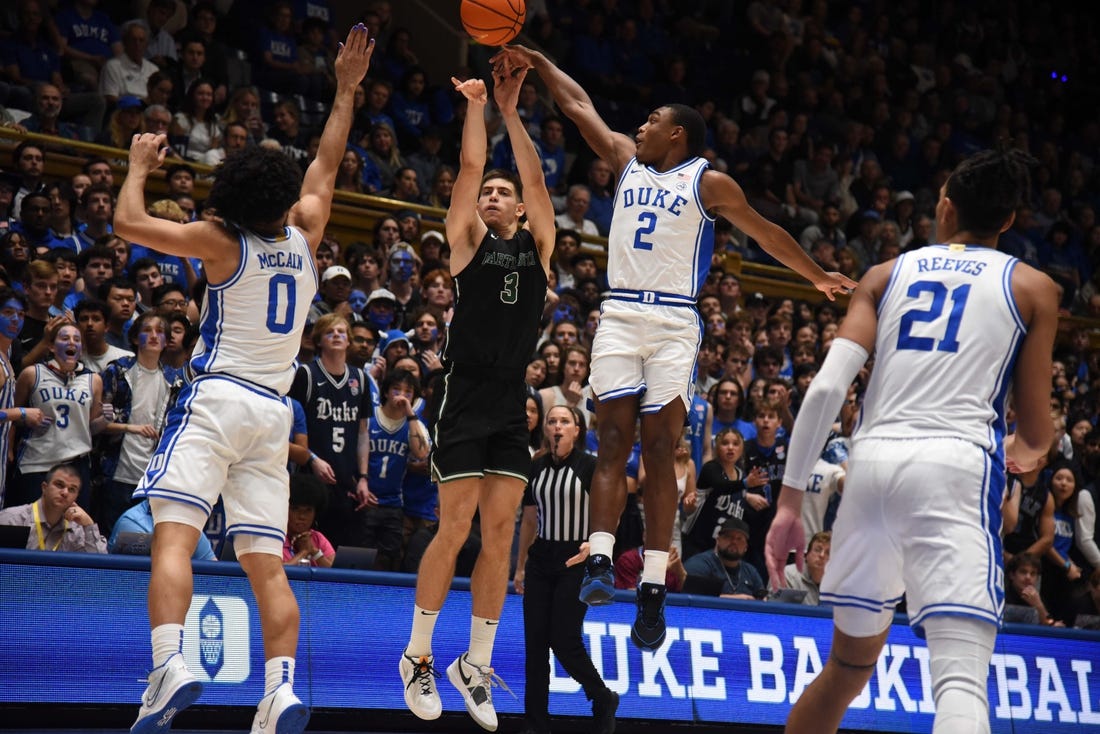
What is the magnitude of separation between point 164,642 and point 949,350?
3.45 meters

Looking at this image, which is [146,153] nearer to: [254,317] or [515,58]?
[254,317]

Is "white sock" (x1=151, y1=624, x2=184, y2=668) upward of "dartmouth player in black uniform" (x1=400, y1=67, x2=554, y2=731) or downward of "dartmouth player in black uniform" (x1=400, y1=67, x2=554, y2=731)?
downward

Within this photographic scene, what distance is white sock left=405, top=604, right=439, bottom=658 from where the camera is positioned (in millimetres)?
7137

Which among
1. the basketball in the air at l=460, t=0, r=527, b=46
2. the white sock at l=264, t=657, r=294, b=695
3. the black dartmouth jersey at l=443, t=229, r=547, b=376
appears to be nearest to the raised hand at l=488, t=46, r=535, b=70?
the basketball in the air at l=460, t=0, r=527, b=46

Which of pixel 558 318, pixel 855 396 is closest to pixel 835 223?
pixel 855 396

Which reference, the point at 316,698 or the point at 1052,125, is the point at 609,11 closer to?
the point at 1052,125

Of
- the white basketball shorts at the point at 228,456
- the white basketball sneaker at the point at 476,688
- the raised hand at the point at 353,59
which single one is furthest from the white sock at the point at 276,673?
the raised hand at the point at 353,59

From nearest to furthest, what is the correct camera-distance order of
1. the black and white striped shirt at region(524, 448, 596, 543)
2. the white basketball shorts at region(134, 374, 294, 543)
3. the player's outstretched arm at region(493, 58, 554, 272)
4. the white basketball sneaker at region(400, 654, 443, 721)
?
1. the white basketball shorts at region(134, 374, 294, 543)
2. the white basketball sneaker at region(400, 654, 443, 721)
3. the player's outstretched arm at region(493, 58, 554, 272)
4. the black and white striped shirt at region(524, 448, 596, 543)

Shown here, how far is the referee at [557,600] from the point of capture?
854 cm

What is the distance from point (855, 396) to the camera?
46.2 feet

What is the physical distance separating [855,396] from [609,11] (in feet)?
25.3

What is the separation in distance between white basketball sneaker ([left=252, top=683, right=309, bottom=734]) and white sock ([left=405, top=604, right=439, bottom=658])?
133 centimetres

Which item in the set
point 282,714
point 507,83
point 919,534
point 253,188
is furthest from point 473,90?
point 919,534

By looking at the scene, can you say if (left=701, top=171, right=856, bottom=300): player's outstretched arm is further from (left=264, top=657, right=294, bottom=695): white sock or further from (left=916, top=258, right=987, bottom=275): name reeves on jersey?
(left=264, top=657, right=294, bottom=695): white sock
